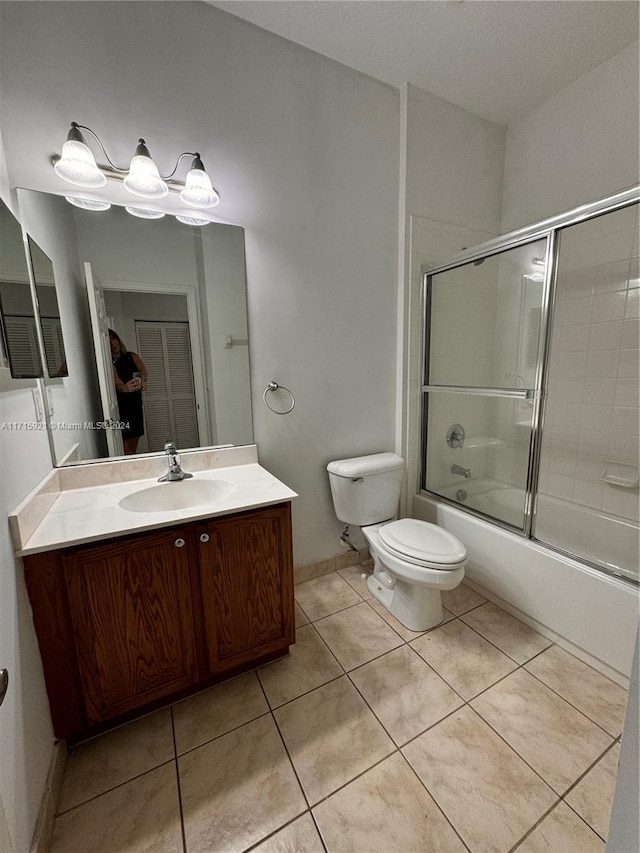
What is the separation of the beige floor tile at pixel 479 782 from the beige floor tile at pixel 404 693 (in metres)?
0.05

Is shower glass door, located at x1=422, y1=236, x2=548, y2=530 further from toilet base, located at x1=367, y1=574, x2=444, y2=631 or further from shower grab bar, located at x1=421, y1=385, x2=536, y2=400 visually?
toilet base, located at x1=367, y1=574, x2=444, y2=631

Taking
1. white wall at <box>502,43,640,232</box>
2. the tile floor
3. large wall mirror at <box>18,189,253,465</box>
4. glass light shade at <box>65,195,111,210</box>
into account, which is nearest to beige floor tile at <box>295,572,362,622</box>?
the tile floor

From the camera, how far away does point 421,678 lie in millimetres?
1422

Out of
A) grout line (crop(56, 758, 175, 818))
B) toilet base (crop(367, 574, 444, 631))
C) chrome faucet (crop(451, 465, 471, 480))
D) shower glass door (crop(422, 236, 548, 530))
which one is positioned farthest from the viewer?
chrome faucet (crop(451, 465, 471, 480))

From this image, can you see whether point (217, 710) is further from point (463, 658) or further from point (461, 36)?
point (461, 36)

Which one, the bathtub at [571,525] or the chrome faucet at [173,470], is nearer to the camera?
the chrome faucet at [173,470]

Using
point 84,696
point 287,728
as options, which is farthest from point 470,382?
point 84,696

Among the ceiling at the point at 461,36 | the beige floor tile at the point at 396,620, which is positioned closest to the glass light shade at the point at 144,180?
the ceiling at the point at 461,36

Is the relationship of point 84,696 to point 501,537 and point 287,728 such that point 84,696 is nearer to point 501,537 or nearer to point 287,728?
point 287,728

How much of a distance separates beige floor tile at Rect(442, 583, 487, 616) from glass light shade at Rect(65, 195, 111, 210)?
237cm

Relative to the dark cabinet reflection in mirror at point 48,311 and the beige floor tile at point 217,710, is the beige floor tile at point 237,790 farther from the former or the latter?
the dark cabinet reflection in mirror at point 48,311

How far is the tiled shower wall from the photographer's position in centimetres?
182

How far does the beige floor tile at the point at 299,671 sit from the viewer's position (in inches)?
54.1

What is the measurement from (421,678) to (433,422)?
1380mm
